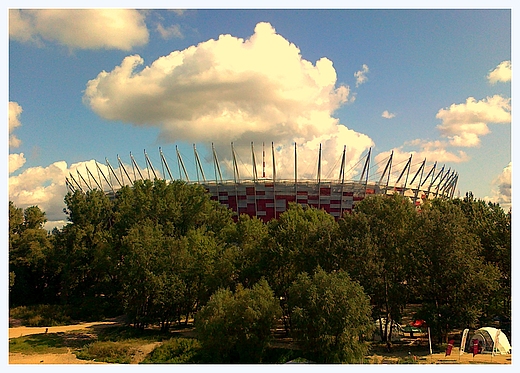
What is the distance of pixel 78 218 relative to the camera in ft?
166

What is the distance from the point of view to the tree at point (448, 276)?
2869 cm

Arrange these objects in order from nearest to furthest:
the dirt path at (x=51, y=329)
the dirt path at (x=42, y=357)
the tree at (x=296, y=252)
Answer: the dirt path at (x=42, y=357) → the tree at (x=296, y=252) → the dirt path at (x=51, y=329)

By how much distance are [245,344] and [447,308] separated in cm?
1477

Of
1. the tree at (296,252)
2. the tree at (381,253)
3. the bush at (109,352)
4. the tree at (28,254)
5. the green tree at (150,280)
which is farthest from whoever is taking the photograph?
the tree at (28,254)

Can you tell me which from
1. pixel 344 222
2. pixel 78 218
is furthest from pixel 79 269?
pixel 344 222

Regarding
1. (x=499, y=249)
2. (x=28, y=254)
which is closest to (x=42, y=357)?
(x=28, y=254)

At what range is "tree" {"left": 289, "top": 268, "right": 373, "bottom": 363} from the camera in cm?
2409

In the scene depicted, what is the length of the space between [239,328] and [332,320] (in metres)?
6.00

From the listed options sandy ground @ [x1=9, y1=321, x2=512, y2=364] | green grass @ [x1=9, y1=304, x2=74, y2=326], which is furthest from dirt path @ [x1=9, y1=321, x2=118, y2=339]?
sandy ground @ [x1=9, y1=321, x2=512, y2=364]

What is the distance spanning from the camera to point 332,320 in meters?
24.4

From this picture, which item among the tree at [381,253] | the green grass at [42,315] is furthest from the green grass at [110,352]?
the tree at [381,253]

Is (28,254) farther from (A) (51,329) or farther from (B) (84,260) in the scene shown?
(A) (51,329)

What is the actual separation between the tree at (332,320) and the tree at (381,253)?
4042 mm

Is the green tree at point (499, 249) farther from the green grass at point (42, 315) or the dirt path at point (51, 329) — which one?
the green grass at point (42, 315)
